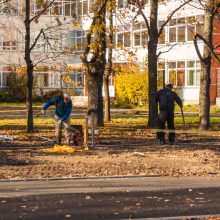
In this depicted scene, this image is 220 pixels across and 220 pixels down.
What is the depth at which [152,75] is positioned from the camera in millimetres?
32219

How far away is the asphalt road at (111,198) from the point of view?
37.8 feet

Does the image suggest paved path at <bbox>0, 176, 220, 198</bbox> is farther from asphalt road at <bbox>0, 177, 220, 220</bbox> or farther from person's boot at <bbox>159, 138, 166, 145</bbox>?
person's boot at <bbox>159, 138, 166, 145</bbox>

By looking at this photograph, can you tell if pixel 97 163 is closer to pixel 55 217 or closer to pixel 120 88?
pixel 55 217

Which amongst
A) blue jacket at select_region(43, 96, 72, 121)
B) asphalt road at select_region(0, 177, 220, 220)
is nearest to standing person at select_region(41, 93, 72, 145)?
blue jacket at select_region(43, 96, 72, 121)

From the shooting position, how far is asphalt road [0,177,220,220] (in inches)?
454

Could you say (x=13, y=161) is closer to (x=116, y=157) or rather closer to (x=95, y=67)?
(x=116, y=157)

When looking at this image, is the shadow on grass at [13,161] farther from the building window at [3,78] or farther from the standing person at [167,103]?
the building window at [3,78]

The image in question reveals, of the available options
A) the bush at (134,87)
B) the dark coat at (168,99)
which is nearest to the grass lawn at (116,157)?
the dark coat at (168,99)

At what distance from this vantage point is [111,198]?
13211 mm

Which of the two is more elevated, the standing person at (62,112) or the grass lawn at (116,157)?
the standing person at (62,112)

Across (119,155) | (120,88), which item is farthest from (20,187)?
(120,88)

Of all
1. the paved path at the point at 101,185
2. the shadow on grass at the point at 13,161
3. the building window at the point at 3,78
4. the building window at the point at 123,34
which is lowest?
the paved path at the point at 101,185

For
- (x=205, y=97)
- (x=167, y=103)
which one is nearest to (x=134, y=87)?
(x=205, y=97)

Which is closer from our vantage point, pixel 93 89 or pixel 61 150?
pixel 61 150
